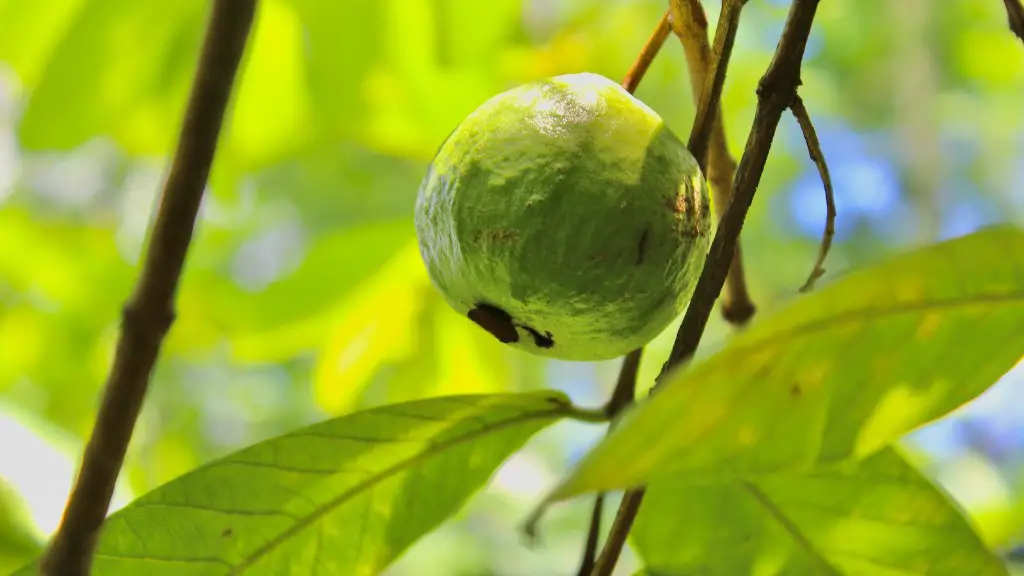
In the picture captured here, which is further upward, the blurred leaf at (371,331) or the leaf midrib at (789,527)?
the blurred leaf at (371,331)

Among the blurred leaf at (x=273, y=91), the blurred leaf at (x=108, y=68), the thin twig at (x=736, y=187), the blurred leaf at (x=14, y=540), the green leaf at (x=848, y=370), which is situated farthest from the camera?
the blurred leaf at (x=273, y=91)

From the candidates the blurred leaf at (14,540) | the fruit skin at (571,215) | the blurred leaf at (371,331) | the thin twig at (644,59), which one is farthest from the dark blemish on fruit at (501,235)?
the blurred leaf at (371,331)

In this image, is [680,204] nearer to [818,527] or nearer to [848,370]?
[848,370]

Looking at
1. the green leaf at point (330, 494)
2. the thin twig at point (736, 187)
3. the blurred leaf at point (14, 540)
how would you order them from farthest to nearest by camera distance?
1. the blurred leaf at point (14, 540)
2. the green leaf at point (330, 494)
3. the thin twig at point (736, 187)

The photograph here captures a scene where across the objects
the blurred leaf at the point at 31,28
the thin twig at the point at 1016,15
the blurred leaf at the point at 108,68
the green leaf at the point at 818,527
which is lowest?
the green leaf at the point at 818,527

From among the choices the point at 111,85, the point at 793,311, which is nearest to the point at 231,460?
the point at 793,311

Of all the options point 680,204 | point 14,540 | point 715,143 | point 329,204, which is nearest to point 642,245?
point 680,204

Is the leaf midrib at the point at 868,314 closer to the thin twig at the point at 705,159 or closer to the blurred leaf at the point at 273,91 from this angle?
the thin twig at the point at 705,159

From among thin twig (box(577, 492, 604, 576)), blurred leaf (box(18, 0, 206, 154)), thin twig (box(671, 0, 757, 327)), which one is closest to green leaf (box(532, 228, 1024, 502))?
thin twig (box(671, 0, 757, 327))
